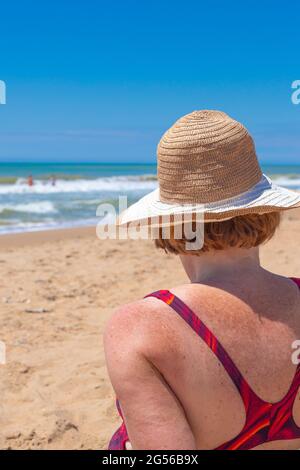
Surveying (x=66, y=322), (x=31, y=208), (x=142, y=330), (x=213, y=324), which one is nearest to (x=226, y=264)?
(x=213, y=324)

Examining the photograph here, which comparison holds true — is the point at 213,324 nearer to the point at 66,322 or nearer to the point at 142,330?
the point at 142,330

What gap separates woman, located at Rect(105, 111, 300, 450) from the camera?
1.18 m

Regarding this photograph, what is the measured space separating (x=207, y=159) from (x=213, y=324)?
1.32ft

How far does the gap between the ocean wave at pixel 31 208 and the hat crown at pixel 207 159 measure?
Answer: 12.8 metres

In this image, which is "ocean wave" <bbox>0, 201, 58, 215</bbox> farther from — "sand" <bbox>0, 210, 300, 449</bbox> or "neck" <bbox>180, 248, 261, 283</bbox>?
"neck" <bbox>180, 248, 261, 283</bbox>

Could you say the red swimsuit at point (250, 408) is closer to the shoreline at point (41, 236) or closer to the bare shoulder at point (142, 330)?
the bare shoulder at point (142, 330)

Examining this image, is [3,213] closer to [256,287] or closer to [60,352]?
[60,352]

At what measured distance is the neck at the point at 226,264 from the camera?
4.38 feet

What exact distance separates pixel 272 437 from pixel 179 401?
34cm

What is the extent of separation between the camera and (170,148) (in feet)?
4.41

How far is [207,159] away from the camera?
1.32m

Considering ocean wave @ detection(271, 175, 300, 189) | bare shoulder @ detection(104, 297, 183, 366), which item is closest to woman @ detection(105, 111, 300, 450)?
bare shoulder @ detection(104, 297, 183, 366)

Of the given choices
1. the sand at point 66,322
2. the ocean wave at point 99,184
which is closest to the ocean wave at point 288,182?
the ocean wave at point 99,184

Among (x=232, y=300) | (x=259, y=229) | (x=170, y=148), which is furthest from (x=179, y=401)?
(x=170, y=148)
